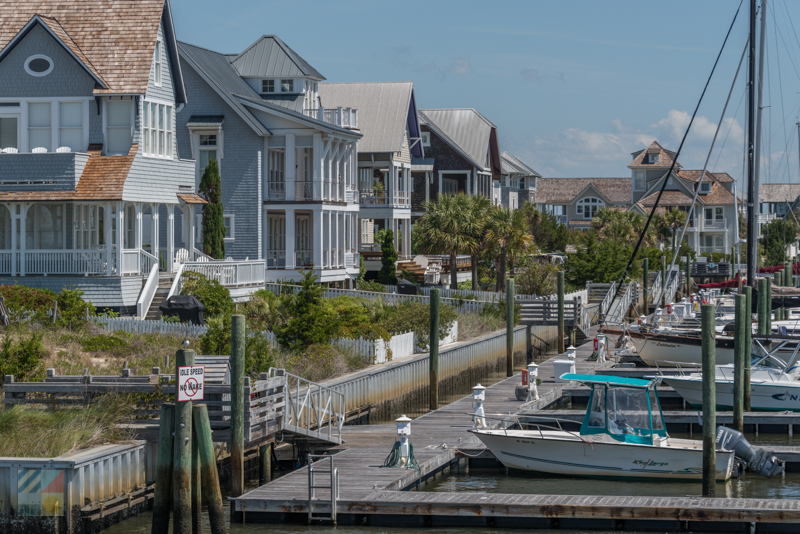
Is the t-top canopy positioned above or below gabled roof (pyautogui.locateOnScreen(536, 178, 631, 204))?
below

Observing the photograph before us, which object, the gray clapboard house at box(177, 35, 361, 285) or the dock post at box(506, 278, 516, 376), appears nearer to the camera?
the dock post at box(506, 278, 516, 376)

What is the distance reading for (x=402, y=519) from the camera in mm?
18219

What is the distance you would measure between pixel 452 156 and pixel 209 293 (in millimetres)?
44143

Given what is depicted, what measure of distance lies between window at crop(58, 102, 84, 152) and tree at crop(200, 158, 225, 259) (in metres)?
6.64

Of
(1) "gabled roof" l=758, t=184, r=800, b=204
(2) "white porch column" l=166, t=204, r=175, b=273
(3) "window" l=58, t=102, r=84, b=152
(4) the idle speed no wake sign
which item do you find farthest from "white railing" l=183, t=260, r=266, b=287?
(1) "gabled roof" l=758, t=184, r=800, b=204

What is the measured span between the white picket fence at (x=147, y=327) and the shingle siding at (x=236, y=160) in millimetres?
15528

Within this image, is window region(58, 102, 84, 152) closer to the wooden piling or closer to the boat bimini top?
the wooden piling

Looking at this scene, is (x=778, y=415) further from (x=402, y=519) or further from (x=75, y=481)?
(x=75, y=481)

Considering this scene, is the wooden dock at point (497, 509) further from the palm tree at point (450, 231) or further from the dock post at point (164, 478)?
the palm tree at point (450, 231)

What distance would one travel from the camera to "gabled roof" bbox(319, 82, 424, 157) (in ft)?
203

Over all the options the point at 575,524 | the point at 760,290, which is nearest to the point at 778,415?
the point at 760,290

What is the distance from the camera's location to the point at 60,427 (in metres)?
19.0

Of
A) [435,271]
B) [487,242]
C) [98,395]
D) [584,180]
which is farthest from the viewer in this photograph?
[584,180]

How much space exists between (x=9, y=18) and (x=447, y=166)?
143 ft
